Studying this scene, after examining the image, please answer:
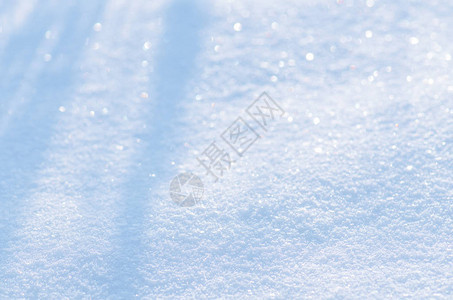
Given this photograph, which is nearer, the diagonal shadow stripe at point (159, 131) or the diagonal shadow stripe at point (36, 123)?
the diagonal shadow stripe at point (159, 131)

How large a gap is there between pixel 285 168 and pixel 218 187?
1.17ft


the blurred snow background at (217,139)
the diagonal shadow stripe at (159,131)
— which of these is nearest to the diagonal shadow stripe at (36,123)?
the blurred snow background at (217,139)

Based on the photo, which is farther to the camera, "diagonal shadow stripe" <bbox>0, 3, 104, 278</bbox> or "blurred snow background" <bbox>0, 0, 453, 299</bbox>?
"diagonal shadow stripe" <bbox>0, 3, 104, 278</bbox>

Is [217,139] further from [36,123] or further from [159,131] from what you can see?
[36,123]

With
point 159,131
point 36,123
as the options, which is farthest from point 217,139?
point 36,123

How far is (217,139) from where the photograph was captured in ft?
8.04

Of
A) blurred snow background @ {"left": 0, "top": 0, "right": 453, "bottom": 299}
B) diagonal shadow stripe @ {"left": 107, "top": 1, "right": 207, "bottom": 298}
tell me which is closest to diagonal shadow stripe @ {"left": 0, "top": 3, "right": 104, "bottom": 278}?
blurred snow background @ {"left": 0, "top": 0, "right": 453, "bottom": 299}

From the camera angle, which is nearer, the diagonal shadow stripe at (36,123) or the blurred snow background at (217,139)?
the blurred snow background at (217,139)

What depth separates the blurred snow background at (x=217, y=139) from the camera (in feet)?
6.32

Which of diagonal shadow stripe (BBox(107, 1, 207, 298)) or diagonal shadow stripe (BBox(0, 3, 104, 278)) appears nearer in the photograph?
diagonal shadow stripe (BBox(107, 1, 207, 298))

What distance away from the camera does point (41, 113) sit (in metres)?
2.60

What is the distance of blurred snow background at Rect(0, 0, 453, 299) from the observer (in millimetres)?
1927

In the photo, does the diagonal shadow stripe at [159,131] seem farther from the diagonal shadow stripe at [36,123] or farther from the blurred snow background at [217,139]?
the diagonal shadow stripe at [36,123]

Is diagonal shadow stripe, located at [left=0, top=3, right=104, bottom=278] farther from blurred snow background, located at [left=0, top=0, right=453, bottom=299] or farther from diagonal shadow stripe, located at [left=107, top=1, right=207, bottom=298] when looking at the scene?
diagonal shadow stripe, located at [left=107, top=1, right=207, bottom=298]
